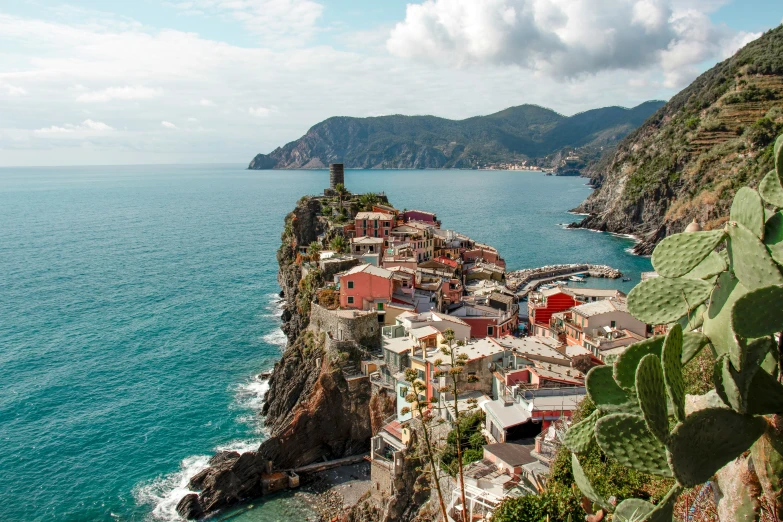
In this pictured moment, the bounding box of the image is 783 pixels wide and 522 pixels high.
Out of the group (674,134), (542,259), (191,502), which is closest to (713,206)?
(542,259)

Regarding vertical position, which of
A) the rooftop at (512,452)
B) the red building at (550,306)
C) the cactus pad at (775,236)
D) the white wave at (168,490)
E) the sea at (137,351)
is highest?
the cactus pad at (775,236)

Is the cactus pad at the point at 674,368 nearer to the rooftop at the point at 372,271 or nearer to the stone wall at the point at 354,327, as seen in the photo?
the stone wall at the point at 354,327

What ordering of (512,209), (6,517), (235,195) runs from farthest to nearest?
(235,195) < (512,209) < (6,517)

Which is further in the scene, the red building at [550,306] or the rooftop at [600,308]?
the red building at [550,306]

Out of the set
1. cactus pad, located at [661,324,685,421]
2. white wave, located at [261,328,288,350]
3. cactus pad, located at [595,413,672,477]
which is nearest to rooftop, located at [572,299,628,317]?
white wave, located at [261,328,288,350]

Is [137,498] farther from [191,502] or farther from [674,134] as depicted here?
[674,134]

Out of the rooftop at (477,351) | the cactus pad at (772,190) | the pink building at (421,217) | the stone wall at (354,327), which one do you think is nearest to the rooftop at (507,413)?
the rooftop at (477,351)

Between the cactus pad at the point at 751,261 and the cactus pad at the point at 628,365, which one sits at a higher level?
the cactus pad at the point at 751,261

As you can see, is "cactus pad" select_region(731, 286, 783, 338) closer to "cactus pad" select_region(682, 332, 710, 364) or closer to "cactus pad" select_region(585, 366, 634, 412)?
"cactus pad" select_region(682, 332, 710, 364)

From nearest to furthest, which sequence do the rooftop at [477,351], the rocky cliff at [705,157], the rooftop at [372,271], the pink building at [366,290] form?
1. the rooftop at [477,351]
2. the pink building at [366,290]
3. the rooftop at [372,271]
4. the rocky cliff at [705,157]
